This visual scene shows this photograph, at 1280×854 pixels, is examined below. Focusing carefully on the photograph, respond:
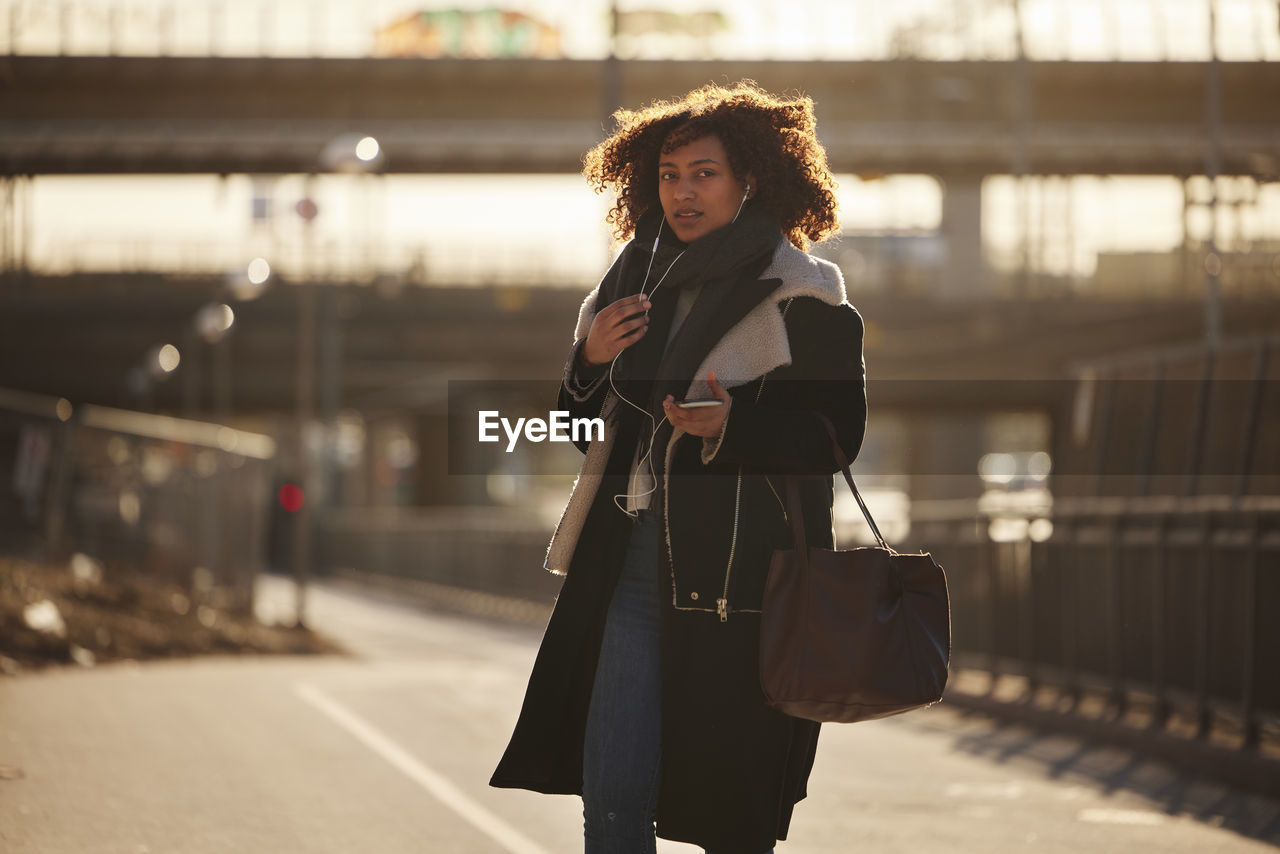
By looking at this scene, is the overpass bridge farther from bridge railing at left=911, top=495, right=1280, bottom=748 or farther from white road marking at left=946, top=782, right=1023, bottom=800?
white road marking at left=946, top=782, right=1023, bottom=800

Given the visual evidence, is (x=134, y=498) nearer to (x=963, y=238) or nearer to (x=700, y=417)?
(x=700, y=417)

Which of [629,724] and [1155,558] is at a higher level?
[629,724]

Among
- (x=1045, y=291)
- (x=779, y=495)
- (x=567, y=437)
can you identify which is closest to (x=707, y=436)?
(x=779, y=495)

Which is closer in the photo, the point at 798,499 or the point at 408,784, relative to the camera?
the point at 798,499

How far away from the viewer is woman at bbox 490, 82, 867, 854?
14.0 feet

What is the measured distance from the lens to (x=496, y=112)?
5625cm

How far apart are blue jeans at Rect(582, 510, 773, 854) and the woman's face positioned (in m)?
0.63

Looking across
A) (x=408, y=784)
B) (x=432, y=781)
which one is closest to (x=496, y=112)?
(x=432, y=781)

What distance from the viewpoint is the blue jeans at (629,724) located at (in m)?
4.27

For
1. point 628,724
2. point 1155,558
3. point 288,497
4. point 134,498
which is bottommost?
point 288,497

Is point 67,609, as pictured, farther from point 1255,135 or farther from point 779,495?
point 1255,135

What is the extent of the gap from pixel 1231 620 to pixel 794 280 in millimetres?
7048

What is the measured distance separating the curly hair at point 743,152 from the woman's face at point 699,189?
24 mm

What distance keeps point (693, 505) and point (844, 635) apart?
391 mm
